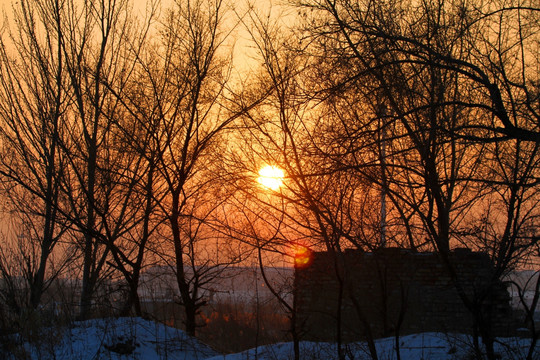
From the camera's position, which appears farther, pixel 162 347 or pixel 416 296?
pixel 416 296

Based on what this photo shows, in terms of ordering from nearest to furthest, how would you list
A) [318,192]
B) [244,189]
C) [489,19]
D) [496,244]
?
[496,244], [318,192], [489,19], [244,189]

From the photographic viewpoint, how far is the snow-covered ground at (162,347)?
586 cm

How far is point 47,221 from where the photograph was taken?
30.9 feet

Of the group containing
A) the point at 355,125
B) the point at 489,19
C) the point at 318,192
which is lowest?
the point at 318,192

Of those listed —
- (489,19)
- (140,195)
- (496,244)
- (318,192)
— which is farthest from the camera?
(140,195)

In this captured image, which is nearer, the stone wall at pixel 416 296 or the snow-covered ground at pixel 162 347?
the snow-covered ground at pixel 162 347

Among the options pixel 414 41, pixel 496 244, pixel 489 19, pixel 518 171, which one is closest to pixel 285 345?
pixel 496 244

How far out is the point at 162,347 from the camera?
6875 millimetres

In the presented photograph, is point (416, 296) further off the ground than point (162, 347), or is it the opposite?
point (416, 296)

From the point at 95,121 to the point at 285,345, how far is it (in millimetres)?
5601

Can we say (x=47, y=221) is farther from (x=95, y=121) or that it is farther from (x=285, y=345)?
(x=285, y=345)

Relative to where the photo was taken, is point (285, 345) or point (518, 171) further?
point (285, 345)

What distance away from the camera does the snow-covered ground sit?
586 cm

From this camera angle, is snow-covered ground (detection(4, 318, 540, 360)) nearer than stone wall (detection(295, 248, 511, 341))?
Yes
